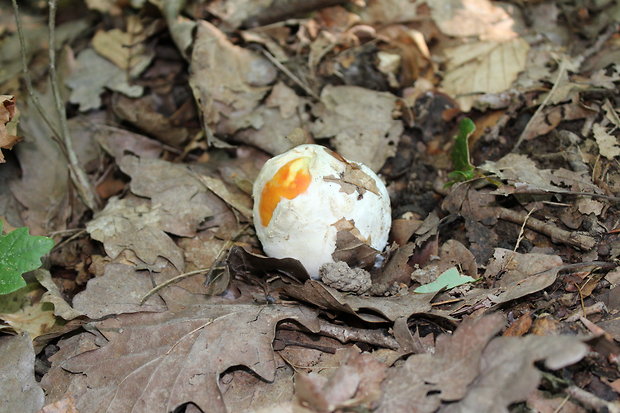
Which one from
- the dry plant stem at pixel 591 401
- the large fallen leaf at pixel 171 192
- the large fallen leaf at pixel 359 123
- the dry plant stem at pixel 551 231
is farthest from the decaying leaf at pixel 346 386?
the large fallen leaf at pixel 359 123

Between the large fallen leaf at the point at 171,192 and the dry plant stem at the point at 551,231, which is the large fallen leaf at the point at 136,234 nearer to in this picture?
the large fallen leaf at the point at 171,192

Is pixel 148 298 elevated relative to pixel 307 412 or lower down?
lower down

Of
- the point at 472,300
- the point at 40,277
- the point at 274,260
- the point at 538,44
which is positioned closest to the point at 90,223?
the point at 40,277

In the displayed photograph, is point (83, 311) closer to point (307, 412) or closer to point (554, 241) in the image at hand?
point (307, 412)

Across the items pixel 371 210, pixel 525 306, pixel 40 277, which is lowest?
pixel 40 277

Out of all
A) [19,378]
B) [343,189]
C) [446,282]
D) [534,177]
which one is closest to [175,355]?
[19,378]

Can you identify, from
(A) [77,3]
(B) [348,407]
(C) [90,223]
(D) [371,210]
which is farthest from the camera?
(A) [77,3]

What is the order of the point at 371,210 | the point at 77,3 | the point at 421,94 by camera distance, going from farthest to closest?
1. the point at 77,3
2. the point at 421,94
3. the point at 371,210
